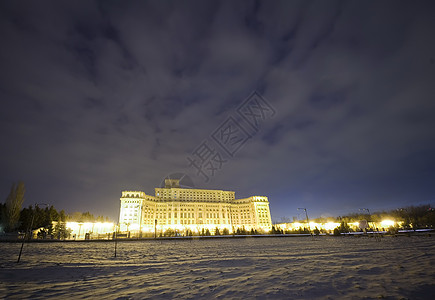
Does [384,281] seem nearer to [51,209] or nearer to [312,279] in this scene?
[312,279]

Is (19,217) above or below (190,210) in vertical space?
below

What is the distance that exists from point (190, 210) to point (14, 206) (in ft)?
264

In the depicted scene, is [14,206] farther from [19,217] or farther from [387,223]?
[387,223]

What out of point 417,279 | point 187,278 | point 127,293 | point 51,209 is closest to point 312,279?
point 417,279

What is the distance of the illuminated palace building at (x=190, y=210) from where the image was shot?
101938 mm

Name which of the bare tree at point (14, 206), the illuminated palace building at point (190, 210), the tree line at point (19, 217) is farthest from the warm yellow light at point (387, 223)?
the bare tree at point (14, 206)

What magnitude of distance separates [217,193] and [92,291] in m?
129

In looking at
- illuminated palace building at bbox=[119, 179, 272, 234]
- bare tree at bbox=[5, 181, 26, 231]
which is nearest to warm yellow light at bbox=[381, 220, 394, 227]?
illuminated palace building at bbox=[119, 179, 272, 234]

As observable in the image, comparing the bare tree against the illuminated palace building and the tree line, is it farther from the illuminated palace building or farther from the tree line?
the illuminated palace building

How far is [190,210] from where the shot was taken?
116 metres

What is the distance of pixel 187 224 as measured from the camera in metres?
112

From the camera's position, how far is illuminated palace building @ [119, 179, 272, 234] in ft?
334

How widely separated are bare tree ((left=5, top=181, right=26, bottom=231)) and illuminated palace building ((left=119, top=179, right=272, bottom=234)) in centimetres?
5638

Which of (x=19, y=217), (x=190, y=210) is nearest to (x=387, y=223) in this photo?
(x=190, y=210)
